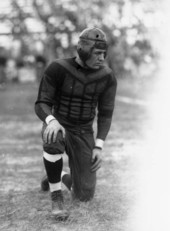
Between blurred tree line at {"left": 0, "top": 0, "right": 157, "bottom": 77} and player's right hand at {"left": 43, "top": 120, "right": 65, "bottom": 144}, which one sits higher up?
player's right hand at {"left": 43, "top": 120, "right": 65, "bottom": 144}

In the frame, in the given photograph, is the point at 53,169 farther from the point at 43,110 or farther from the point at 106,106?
the point at 106,106

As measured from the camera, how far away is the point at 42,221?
3906 mm

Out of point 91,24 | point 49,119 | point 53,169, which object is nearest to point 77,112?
point 49,119

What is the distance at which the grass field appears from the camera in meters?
3.88

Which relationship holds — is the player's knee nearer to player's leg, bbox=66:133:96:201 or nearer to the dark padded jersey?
the dark padded jersey

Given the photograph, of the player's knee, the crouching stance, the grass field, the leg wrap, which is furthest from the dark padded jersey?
the grass field

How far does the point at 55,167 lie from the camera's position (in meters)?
4.12

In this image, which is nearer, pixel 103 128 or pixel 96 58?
pixel 96 58

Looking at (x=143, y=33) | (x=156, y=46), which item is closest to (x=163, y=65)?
(x=156, y=46)

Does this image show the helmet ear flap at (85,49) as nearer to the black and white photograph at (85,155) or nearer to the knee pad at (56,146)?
the black and white photograph at (85,155)

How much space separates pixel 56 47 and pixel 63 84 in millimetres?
11594

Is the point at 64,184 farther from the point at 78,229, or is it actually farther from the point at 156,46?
the point at 156,46

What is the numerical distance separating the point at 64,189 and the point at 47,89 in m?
1.25

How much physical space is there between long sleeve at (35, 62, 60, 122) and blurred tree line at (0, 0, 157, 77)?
359 inches
